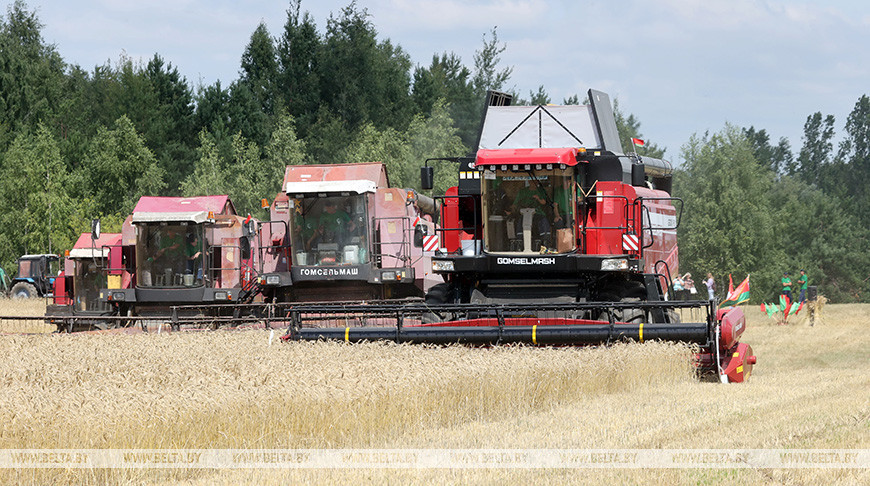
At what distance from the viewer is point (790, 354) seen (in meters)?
17.6

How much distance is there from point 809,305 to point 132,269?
14.6m

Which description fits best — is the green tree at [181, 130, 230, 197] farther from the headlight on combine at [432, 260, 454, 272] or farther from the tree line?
the headlight on combine at [432, 260, 454, 272]

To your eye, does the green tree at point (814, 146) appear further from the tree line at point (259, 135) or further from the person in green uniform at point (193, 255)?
the person in green uniform at point (193, 255)

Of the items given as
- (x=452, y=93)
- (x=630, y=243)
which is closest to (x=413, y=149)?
(x=452, y=93)

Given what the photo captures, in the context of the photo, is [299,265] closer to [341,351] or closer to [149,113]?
[341,351]

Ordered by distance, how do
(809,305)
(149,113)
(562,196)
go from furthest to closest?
(149,113)
(809,305)
(562,196)

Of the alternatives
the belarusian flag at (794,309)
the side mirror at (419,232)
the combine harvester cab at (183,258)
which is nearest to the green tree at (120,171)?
the combine harvester cab at (183,258)

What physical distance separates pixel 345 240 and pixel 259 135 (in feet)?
108

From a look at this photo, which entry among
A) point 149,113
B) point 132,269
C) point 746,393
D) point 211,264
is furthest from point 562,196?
point 149,113

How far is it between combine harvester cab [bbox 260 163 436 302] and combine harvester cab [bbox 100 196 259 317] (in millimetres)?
947

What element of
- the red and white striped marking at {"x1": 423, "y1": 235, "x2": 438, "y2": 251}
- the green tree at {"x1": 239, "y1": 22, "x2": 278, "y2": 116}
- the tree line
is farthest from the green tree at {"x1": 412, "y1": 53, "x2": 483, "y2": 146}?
the red and white striped marking at {"x1": 423, "y1": 235, "x2": 438, "y2": 251}

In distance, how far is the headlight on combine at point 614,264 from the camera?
41.6ft

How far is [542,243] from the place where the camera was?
13125 mm

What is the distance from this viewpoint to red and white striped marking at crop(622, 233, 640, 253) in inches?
514
